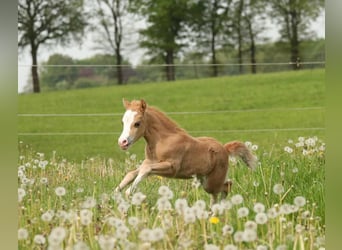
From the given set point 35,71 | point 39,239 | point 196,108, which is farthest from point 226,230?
point 35,71

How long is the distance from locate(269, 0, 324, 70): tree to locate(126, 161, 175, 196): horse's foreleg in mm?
1030

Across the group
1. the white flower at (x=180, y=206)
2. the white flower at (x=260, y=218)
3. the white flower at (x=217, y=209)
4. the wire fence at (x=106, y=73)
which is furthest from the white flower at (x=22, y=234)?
the wire fence at (x=106, y=73)

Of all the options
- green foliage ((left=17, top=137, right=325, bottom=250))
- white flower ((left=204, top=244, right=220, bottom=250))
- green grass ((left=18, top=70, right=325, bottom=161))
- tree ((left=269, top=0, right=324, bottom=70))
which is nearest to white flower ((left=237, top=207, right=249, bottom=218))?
green foliage ((left=17, top=137, right=325, bottom=250))

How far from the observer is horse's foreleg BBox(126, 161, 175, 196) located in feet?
5.57

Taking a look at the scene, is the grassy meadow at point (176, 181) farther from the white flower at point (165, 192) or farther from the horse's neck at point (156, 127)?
the horse's neck at point (156, 127)

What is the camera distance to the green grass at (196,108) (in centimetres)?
219

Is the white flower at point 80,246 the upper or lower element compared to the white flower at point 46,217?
lower

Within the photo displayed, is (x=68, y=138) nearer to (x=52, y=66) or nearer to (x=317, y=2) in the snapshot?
(x=52, y=66)

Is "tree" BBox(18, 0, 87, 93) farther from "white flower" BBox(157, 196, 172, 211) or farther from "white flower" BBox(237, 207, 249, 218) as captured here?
"white flower" BBox(237, 207, 249, 218)

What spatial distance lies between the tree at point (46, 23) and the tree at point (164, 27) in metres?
0.24

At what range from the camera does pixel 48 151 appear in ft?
7.52

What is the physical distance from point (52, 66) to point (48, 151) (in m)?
0.31

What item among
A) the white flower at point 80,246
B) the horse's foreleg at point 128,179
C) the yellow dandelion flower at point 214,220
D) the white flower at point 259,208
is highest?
the horse's foreleg at point 128,179
